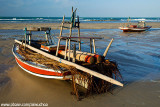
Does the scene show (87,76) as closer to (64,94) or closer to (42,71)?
(64,94)

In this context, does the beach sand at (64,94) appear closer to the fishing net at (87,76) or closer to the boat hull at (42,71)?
the fishing net at (87,76)

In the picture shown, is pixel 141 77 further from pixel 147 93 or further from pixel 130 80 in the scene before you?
pixel 147 93

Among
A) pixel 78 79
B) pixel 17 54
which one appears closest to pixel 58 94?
pixel 78 79

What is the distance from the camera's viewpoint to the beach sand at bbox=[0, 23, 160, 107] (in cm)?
522

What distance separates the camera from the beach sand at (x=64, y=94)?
5.22 metres

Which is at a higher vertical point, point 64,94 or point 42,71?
point 42,71

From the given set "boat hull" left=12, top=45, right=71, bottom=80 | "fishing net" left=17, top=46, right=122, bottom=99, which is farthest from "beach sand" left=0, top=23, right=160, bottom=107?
"boat hull" left=12, top=45, right=71, bottom=80

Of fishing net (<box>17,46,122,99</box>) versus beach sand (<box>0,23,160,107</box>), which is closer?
beach sand (<box>0,23,160,107</box>)

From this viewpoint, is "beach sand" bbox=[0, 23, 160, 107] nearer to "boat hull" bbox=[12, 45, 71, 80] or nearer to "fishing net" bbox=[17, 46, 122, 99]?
"fishing net" bbox=[17, 46, 122, 99]

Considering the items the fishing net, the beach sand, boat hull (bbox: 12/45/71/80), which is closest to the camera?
the beach sand

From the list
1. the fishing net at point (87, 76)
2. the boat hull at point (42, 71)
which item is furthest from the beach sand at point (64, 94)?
the boat hull at point (42, 71)

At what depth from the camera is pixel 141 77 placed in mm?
7227

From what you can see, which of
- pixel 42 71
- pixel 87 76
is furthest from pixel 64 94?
pixel 42 71

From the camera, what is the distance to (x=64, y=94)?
5781mm
